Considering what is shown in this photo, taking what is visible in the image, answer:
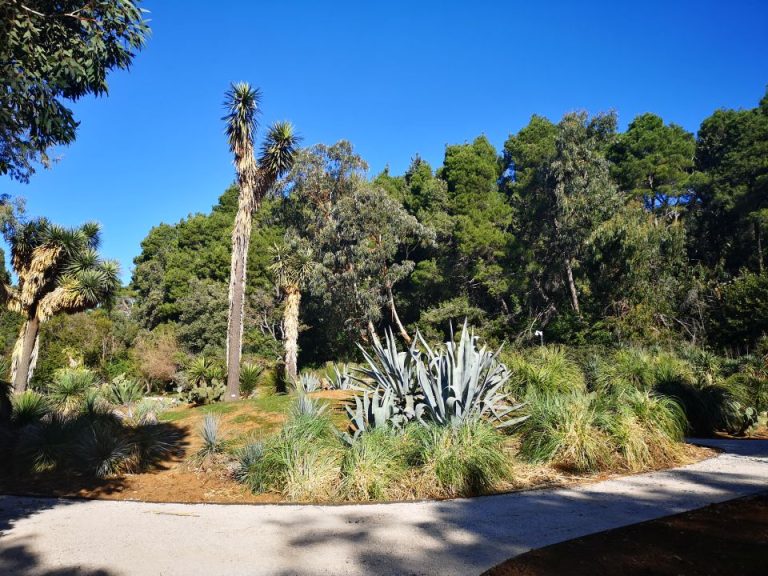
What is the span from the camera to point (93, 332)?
31172 millimetres

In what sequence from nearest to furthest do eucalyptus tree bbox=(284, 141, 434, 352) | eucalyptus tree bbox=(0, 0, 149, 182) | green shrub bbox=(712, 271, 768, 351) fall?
1. eucalyptus tree bbox=(0, 0, 149, 182)
2. green shrub bbox=(712, 271, 768, 351)
3. eucalyptus tree bbox=(284, 141, 434, 352)

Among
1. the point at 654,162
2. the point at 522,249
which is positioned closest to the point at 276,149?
the point at 522,249

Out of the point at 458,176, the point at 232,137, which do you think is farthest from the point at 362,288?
the point at 232,137

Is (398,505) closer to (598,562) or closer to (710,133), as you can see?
(598,562)

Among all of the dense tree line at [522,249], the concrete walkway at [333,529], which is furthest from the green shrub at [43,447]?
the dense tree line at [522,249]

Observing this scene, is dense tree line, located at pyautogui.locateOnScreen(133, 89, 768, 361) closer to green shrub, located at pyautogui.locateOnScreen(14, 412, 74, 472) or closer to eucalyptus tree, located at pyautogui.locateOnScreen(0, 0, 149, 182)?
green shrub, located at pyautogui.locateOnScreen(14, 412, 74, 472)

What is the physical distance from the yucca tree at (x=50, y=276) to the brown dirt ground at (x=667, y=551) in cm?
1652

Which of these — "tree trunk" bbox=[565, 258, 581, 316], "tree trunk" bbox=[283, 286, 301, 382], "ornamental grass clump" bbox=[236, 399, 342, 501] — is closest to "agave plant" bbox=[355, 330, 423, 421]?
"ornamental grass clump" bbox=[236, 399, 342, 501]

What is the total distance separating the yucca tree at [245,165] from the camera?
19.1 meters

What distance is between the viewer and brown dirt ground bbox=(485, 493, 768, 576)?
3617 mm

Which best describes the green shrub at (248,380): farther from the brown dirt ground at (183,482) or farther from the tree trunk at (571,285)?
the tree trunk at (571,285)

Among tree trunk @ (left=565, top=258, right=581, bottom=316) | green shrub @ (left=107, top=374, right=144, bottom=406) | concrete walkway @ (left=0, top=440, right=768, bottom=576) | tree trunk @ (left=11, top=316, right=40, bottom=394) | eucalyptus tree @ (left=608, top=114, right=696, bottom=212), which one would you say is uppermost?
eucalyptus tree @ (left=608, top=114, right=696, bottom=212)

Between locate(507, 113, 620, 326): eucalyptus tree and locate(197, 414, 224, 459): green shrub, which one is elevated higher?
locate(507, 113, 620, 326): eucalyptus tree

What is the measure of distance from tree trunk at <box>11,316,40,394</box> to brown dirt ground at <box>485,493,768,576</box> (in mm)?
16201
